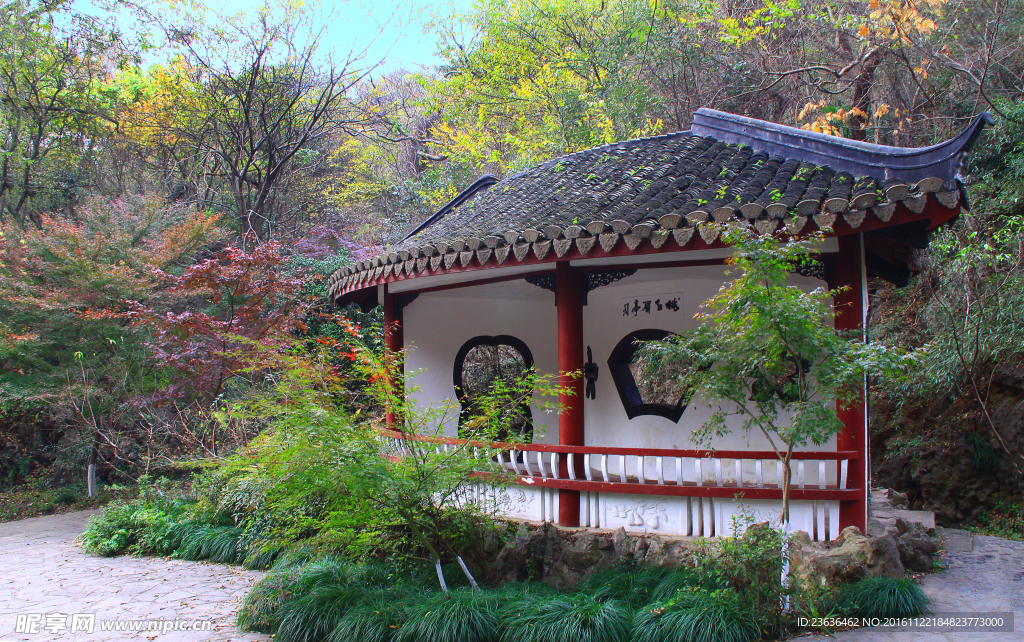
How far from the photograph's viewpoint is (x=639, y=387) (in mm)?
6500

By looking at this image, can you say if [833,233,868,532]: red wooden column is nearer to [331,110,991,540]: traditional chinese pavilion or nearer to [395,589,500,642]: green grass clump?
[331,110,991,540]: traditional chinese pavilion

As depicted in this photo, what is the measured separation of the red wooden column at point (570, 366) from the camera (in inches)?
224

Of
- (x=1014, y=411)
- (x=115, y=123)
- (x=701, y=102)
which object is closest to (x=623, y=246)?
(x=1014, y=411)

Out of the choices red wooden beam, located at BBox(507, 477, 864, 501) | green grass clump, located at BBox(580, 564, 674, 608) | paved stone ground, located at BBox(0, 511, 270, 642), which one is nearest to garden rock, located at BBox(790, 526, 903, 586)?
red wooden beam, located at BBox(507, 477, 864, 501)

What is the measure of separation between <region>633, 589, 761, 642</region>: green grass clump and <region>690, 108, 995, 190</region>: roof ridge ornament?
3.03 meters

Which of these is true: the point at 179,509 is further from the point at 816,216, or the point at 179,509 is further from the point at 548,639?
the point at 816,216

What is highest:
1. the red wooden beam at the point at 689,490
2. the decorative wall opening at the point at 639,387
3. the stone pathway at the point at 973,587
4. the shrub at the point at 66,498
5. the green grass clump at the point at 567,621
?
the decorative wall opening at the point at 639,387

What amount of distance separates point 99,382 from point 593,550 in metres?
9.60

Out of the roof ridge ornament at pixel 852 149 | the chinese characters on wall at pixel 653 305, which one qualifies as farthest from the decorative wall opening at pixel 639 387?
the roof ridge ornament at pixel 852 149

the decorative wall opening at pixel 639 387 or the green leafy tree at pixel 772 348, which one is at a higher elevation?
the green leafy tree at pixel 772 348

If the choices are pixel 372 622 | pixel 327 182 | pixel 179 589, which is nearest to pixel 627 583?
pixel 372 622

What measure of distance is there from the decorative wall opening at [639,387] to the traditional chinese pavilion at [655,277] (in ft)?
0.05

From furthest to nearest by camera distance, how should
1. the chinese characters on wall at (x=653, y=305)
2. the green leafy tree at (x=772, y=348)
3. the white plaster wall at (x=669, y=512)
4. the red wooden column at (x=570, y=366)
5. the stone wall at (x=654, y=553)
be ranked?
the chinese characters on wall at (x=653, y=305) < the red wooden column at (x=570, y=366) < the white plaster wall at (x=669, y=512) < the stone wall at (x=654, y=553) < the green leafy tree at (x=772, y=348)

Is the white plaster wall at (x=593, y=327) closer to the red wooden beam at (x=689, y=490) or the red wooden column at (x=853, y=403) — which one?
the red wooden column at (x=853, y=403)
